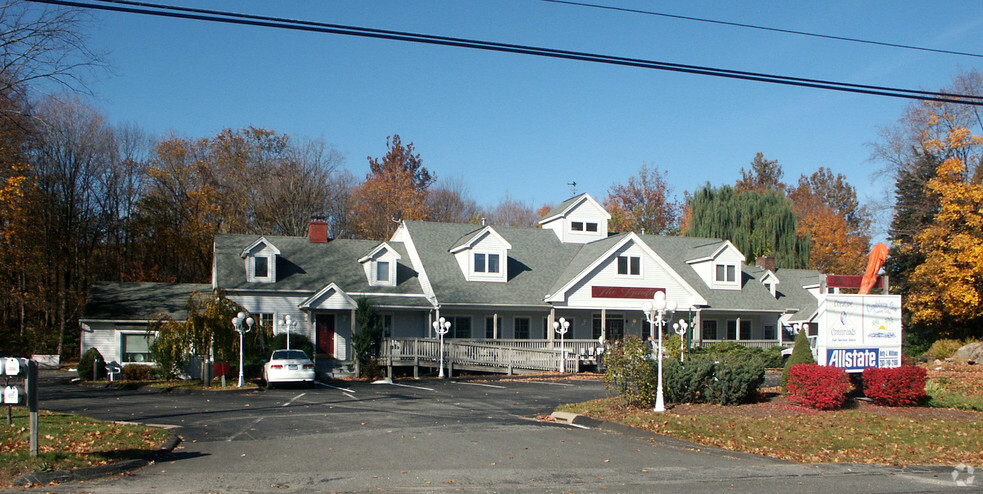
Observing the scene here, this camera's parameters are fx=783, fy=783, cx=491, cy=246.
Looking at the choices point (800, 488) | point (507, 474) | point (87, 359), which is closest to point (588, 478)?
point (507, 474)

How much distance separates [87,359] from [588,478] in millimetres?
27852

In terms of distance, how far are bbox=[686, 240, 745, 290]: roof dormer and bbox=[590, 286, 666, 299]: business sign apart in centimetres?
510

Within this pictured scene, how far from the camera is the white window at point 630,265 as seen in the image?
132ft

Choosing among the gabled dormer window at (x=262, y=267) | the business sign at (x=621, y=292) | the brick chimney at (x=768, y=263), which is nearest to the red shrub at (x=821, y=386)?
the business sign at (x=621, y=292)

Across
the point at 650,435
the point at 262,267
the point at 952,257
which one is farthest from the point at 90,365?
the point at 952,257

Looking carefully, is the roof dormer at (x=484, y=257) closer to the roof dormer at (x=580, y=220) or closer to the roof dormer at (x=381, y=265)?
the roof dormer at (x=381, y=265)

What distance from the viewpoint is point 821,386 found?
19297 mm

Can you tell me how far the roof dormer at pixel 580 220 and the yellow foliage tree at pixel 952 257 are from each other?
1688 centimetres

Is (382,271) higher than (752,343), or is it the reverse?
(382,271)

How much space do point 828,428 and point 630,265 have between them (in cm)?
2413

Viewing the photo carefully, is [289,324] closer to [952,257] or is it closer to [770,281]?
[770,281]

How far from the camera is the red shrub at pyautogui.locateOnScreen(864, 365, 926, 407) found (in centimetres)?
1986

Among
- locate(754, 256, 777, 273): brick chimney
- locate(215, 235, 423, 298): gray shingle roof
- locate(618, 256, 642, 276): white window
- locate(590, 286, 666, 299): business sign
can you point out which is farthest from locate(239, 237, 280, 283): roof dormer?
locate(754, 256, 777, 273): brick chimney

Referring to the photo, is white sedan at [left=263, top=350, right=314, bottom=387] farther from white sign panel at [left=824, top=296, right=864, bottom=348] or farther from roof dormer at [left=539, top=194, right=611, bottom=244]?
roof dormer at [left=539, top=194, right=611, bottom=244]
